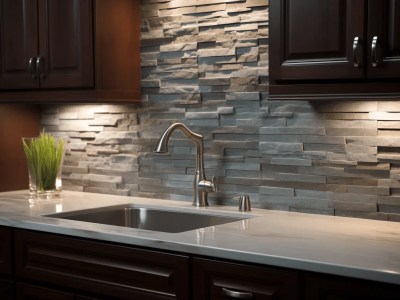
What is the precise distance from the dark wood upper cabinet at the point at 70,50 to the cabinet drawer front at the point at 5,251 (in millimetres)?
725

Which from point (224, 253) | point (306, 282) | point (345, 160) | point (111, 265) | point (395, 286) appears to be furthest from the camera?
point (345, 160)

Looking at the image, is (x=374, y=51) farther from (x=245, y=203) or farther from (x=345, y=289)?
(x=245, y=203)

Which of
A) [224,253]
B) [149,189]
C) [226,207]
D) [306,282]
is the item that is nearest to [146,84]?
[149,189]

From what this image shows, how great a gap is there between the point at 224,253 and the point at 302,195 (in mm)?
818

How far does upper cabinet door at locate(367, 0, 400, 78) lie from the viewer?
2197 millimetres

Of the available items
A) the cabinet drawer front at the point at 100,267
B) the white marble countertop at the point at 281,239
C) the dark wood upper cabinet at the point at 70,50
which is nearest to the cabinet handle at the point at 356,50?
the white marble countertop at the point at 281,239

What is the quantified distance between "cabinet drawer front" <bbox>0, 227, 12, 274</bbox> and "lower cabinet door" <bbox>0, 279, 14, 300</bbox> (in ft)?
0.15

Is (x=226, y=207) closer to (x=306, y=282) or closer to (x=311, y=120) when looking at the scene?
(x=311, y=120)

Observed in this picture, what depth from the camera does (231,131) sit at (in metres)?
3.06

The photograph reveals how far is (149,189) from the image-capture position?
3402 millimetres

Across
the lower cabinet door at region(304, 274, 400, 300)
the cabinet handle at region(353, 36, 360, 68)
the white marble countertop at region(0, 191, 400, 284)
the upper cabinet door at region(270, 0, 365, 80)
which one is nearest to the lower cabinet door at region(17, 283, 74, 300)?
the white marble countertop at region(0, 191, 400, 284)

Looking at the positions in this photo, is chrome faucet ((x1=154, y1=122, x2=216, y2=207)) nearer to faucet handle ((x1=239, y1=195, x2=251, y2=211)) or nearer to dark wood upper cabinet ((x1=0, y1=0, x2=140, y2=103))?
faucet handle ((x1=239, y1=195, x2=251, y2=211))

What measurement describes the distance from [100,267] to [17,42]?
140cm

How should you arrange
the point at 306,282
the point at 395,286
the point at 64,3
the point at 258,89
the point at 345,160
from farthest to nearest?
the point at 64,3 → the point at 258,89 → the point at 345,160 → the point at 306,282 → the point at 395,286
